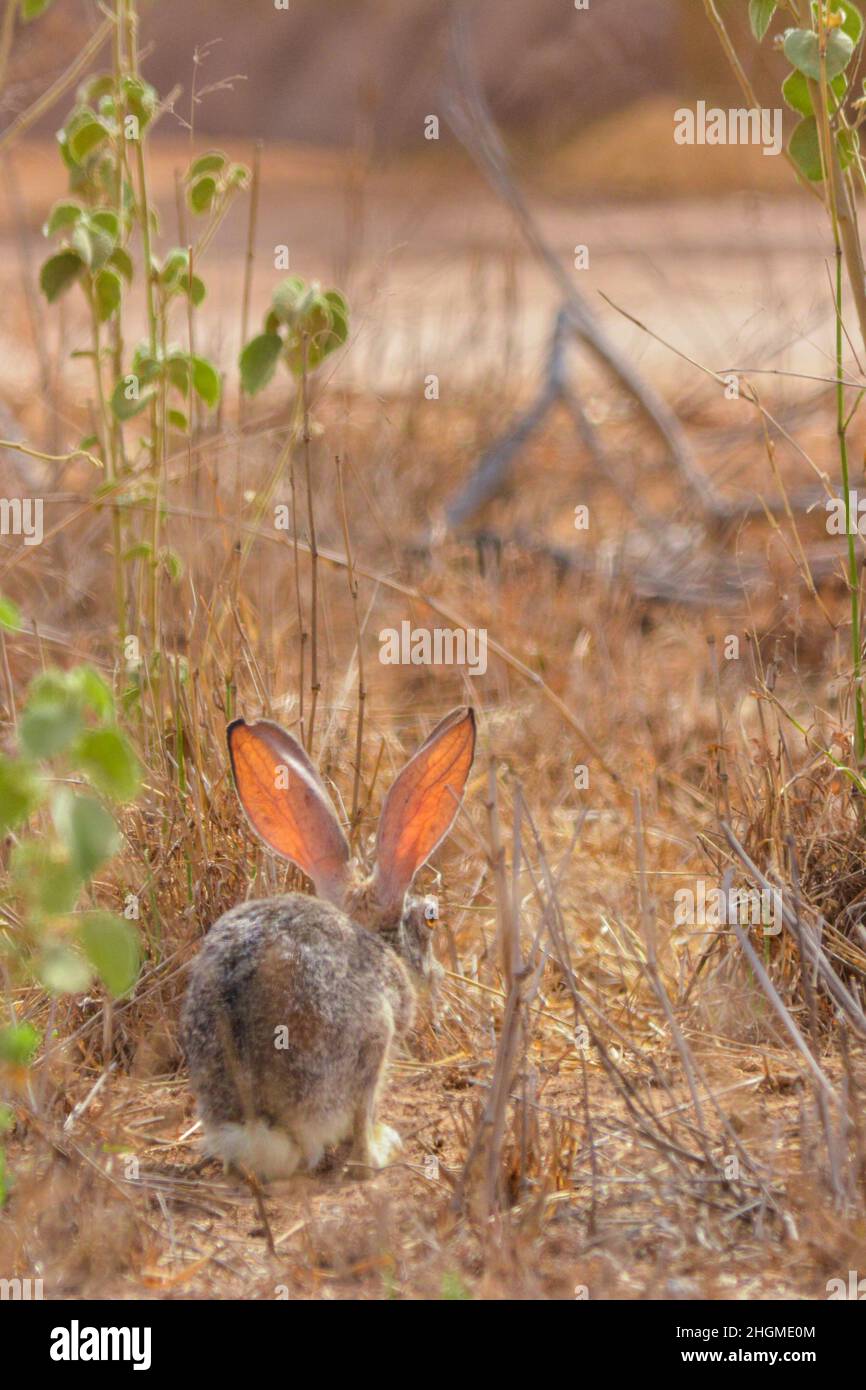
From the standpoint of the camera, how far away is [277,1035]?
3.03 meters

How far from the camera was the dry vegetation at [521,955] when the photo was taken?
2.79 m

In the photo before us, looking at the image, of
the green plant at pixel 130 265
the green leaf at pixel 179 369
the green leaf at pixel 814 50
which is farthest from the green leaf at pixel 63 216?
the green leaf at pixel 814 50

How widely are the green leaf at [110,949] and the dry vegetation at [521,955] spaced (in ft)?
1.53

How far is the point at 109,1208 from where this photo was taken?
2875 mm

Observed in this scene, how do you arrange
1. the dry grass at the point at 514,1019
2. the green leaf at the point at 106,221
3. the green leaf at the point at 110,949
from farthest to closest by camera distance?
the green leaf at the point at 106,221
the dry grass at the point at 514,1019
the green leaf at the point at 110,949

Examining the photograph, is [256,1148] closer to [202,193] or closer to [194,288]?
[194,288]

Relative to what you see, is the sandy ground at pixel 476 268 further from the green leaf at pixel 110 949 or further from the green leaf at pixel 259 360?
the green leaf at pixel 110 949

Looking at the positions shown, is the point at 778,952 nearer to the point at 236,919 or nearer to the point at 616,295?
the point at 236,919

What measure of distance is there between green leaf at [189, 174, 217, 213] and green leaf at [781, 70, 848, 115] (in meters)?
1.24

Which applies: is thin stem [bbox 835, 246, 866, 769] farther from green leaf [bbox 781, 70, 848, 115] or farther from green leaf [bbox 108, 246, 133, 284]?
green leaf [bbox 108, 246, 133, 284]

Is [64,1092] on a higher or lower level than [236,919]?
lower

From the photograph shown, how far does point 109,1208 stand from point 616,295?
10.7m

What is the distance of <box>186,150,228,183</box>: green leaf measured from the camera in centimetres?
372
